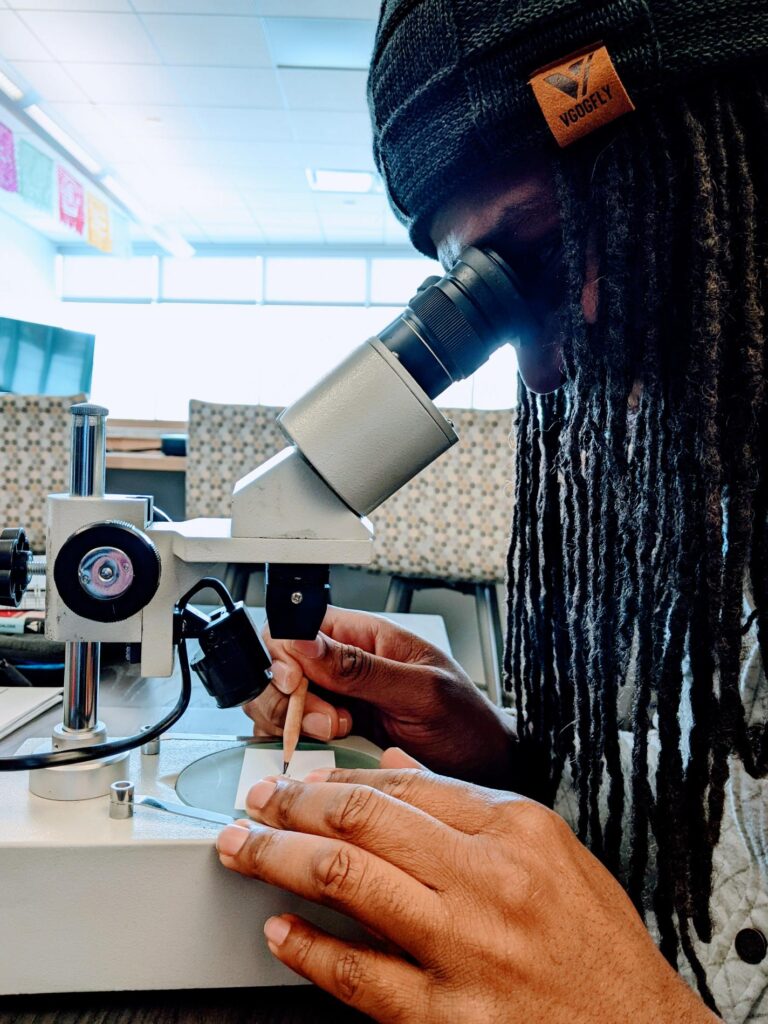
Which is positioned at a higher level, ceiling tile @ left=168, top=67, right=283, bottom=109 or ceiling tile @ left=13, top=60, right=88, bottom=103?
ceiling tile @ left=13, top=60, right=88, bottom=103

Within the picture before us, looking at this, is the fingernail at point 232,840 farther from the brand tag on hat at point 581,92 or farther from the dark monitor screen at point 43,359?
the dark monitor screen at point 43,359

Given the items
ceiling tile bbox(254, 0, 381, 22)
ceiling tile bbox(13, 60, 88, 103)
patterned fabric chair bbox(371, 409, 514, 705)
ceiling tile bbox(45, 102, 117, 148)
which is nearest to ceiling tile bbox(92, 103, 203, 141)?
ceiling tile bbox(45, 102, 117, 148)

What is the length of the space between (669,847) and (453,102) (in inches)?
22.7

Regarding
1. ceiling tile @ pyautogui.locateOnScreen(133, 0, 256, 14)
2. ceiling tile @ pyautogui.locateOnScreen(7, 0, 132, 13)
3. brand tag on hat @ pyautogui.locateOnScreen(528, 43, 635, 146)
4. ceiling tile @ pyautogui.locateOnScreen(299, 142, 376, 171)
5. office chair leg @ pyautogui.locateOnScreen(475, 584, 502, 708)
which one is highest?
ceiling tile @ pyautogui.locateOnScreen(299, 142, 376, 171)

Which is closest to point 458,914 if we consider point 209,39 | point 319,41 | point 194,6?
point 194,6

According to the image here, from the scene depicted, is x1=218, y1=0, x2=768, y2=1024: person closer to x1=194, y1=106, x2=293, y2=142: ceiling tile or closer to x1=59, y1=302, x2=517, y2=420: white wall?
x1=194, y1=106, x2=293, y2=142: ceiling tile

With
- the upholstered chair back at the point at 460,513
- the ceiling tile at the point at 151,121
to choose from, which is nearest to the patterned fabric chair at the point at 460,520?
the upholstered chair back at the point at 460,513

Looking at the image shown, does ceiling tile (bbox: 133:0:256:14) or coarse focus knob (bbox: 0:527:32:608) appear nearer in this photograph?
coarse focus knob (bbox: 0:527:32:608)

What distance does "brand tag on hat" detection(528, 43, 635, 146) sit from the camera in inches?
20.5

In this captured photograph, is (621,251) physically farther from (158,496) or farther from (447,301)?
(158,496)

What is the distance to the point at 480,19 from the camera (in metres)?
0.54

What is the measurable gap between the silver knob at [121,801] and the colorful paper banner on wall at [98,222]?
583cm

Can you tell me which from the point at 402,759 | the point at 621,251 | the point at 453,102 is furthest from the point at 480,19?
the point at 402,759

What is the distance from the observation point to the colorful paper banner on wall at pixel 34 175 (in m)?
4.89
